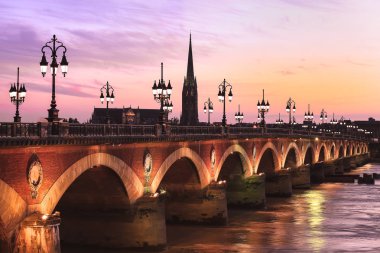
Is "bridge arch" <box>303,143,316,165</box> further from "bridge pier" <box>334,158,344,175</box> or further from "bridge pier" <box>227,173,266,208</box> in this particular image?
"bridge pier" <box>227,173,266,208</box>

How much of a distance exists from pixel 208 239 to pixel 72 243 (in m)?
9.22

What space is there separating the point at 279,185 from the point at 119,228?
3813 centimetres

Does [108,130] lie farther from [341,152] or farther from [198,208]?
[341,152]

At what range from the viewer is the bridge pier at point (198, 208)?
4694 cm

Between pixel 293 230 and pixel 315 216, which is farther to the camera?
pixel 315 216

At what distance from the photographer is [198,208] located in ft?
155

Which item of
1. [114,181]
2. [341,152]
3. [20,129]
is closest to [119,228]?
[114,181]

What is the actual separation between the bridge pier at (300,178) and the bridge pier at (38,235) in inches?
2361

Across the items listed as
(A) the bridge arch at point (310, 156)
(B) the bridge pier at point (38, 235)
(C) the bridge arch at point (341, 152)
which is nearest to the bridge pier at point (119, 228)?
(B) the bridge pier at point (38, 235)

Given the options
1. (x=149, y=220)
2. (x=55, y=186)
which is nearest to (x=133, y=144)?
(x=149, y=220)

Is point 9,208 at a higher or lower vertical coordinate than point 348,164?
lower

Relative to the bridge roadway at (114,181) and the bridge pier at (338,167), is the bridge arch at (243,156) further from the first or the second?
the bridge pier at (338,167)

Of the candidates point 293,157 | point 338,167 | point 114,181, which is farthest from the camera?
point 338,167

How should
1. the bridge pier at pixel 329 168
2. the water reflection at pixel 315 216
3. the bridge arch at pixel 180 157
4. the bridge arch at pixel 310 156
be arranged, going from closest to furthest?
the bridge arch at pixel 180 157
the water reflection at pixel 315 216
the bridge pier at pixel 329 168
the bridge arch at pixel 310 156
